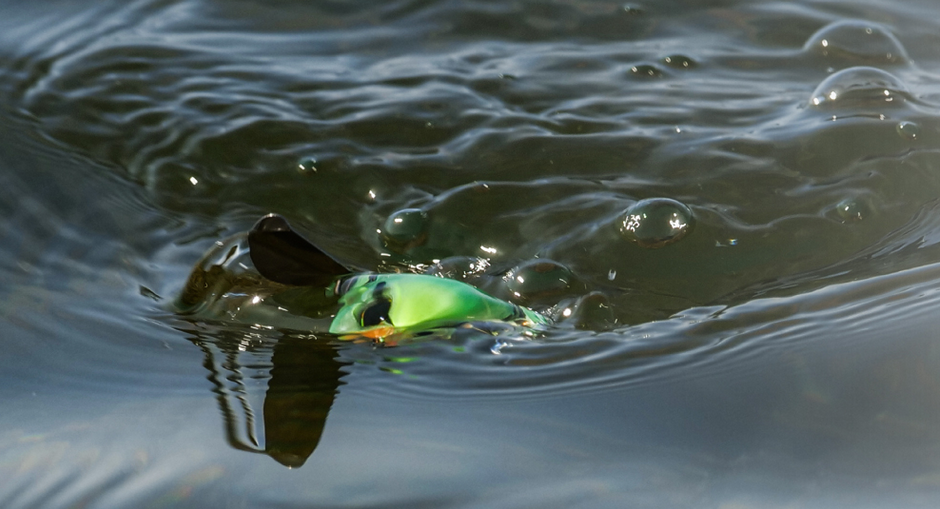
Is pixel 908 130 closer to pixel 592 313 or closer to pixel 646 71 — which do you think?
pixel 646 71

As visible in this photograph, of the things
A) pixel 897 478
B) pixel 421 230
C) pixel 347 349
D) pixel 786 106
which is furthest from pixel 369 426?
pixel 786 106

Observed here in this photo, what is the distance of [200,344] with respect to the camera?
1.60 meters

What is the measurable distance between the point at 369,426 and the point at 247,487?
0.71 ft

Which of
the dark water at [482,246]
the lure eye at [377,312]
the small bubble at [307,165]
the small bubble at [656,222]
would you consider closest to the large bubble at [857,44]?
A: the dark water at [482,246]

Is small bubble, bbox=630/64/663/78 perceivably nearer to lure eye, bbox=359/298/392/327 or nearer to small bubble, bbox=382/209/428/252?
small bubble, bbox=382/209/428/252

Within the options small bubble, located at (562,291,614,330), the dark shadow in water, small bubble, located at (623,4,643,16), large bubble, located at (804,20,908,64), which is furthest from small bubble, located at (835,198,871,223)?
small bubble, located at (623,4,643,16)

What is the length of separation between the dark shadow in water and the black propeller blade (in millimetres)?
139

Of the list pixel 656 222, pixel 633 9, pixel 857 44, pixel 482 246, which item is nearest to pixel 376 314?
pixel 482 246

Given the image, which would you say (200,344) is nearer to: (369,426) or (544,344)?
(369,426)

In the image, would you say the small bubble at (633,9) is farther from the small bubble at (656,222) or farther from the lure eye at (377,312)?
the lure eye at (377,312)

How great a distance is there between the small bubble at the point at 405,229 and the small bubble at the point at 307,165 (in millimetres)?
393

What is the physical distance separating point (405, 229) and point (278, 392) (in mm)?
963

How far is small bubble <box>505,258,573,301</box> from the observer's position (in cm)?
198

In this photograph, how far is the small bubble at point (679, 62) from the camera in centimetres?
328
